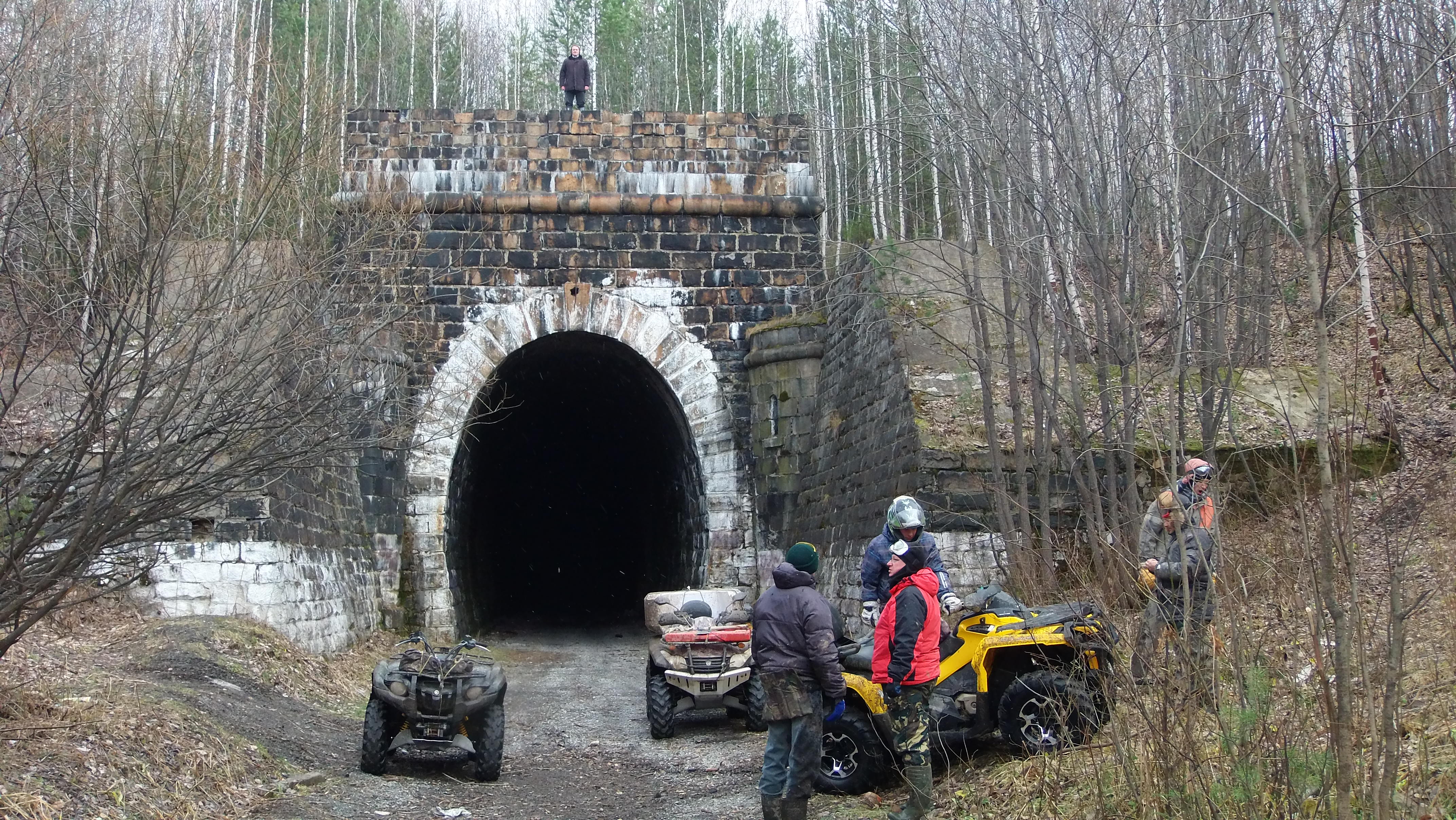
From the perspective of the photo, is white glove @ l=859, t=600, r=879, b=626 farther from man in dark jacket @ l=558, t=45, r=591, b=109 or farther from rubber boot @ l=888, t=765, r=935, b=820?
man in dark jacket @ l=558, t=45, r=591, b=109

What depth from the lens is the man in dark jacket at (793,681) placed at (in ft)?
19.1

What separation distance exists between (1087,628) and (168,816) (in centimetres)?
446

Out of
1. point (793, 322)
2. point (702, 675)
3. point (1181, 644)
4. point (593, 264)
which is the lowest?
point (702, 675)

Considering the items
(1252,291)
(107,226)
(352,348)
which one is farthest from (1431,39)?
(107,226)

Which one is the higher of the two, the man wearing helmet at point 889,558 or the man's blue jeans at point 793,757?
the man wearing helmet at point 889,558

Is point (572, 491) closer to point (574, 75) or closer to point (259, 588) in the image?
point (574, 75)

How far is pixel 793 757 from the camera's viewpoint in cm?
583

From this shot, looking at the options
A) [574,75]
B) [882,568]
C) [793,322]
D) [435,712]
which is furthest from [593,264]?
[882,568]

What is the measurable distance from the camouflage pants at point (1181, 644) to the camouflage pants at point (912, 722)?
3.15ft

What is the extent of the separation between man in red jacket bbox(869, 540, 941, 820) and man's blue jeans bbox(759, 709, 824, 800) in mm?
381

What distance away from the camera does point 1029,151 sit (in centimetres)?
956

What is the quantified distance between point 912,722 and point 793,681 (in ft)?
1.91

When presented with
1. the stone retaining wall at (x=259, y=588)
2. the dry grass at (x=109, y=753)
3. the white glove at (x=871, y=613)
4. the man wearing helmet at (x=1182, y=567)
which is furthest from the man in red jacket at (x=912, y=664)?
the stone retaining wall at (x=259, y=588)

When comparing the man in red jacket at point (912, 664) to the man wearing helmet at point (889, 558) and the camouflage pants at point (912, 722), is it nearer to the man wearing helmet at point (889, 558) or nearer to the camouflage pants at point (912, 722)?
the camouflage pants at point (912, 722)
